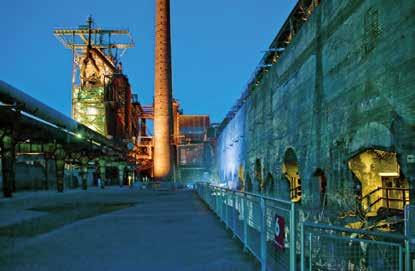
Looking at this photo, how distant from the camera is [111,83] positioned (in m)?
53.9

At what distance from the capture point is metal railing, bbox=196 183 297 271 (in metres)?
4.94

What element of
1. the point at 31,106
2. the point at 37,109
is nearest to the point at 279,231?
the point at 31,106

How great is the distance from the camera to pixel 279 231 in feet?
17.7

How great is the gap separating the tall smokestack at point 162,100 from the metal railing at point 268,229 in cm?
4085

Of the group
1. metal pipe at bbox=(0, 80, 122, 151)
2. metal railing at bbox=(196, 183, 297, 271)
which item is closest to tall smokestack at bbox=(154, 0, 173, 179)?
metal pipe at bbox=(0, 80, 122, 151)

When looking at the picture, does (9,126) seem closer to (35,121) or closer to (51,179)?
(35,121)

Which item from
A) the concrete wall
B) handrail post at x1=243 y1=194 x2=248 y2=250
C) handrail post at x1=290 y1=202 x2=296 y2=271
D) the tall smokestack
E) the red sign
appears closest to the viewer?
handrail post at x1=290 y1=202 x2=296 y2=271

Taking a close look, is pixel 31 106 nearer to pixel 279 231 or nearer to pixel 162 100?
pixel 279 231

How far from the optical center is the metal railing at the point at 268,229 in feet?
16.2

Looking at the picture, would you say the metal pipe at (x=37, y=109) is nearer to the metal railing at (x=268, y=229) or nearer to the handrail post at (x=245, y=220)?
the metal railing at (x=268, y=229)

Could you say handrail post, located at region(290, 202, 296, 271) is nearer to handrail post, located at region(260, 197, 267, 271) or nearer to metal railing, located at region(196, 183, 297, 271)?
metal railing, located at region(196, 183, 297, 271)

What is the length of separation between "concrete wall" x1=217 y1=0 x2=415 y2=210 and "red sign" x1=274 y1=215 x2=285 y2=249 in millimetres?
4902

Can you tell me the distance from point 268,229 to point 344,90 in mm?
8090

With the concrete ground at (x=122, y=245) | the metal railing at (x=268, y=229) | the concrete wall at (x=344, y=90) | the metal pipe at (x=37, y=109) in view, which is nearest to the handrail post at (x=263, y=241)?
the metal railing at (x=268, y=229)
